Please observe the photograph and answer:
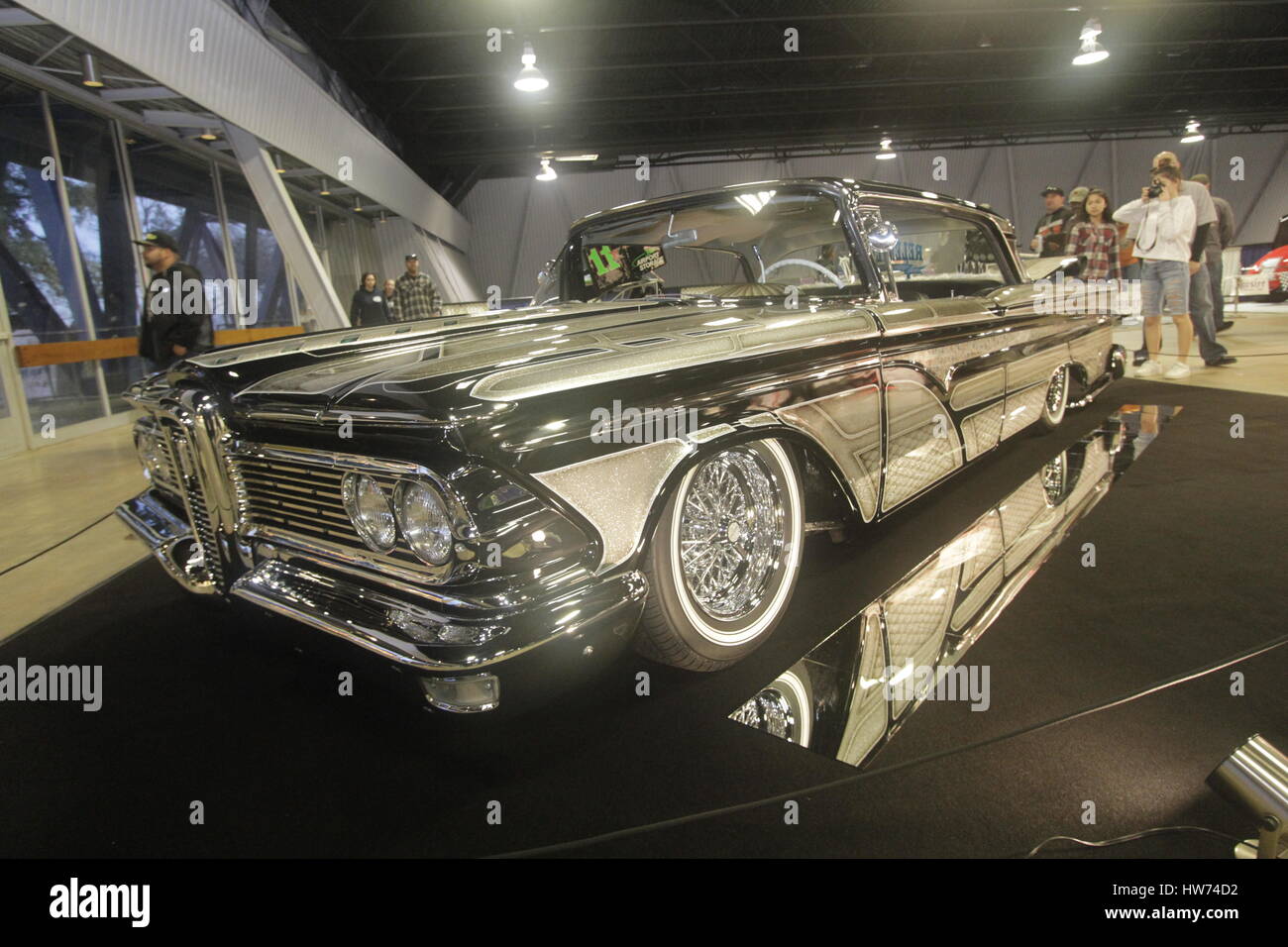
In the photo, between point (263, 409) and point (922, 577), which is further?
point (922, 577)

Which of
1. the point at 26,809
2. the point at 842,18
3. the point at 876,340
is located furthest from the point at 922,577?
the point at 842,18

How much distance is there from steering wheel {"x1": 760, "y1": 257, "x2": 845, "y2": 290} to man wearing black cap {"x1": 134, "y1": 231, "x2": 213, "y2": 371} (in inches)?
139

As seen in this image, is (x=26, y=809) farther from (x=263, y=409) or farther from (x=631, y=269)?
(x=631, y=269)

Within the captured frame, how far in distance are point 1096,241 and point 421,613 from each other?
21.9 feet

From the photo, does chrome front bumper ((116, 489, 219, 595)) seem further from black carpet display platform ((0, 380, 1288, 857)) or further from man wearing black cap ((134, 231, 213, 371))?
man wearing black cap ((134, 231, 213, 371))

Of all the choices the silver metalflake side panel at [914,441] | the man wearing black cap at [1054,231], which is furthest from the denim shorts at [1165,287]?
the silver metalflake side panel at [914,441]

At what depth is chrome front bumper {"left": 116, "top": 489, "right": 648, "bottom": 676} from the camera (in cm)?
137

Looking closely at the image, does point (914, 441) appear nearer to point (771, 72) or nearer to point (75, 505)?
point (75, 505)

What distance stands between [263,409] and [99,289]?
763cm

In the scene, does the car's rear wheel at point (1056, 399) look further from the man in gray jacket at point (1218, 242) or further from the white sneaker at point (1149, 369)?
the man in gray jacket at point (1218, 242)

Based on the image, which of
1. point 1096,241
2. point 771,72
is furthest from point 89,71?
point 771,72

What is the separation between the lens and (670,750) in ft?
5.31

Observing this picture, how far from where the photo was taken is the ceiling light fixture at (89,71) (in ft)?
19.7
